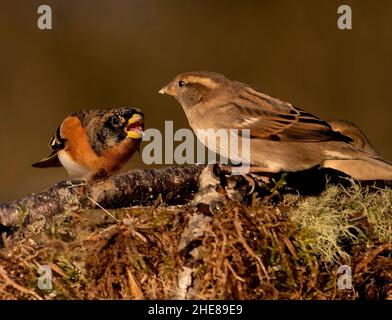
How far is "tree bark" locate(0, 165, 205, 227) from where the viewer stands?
2.36 metres

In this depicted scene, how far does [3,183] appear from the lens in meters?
5.72

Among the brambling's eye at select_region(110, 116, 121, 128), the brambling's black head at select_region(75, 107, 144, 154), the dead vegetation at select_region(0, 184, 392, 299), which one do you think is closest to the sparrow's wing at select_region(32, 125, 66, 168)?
the brambling's black head at select_region(75, 107, 144, 154)

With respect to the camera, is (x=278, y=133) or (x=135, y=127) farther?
(x=135, y=127)

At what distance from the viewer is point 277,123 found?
3244 mm

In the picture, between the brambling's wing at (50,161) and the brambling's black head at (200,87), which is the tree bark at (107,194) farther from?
the brambling's wing at (50,161)

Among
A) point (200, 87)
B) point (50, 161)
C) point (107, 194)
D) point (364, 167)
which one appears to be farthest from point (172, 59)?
point (107, 194)

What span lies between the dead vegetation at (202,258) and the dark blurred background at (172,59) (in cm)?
373

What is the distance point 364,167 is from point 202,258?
1.39 meters

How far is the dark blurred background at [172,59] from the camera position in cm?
598

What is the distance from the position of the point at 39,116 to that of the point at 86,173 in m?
2.21

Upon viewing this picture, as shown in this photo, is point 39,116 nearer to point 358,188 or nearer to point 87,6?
point 87,6

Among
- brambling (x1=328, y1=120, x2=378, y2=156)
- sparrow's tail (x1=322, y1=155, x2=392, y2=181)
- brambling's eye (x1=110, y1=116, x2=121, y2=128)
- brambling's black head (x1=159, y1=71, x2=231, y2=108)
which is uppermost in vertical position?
brambling's black head (x1=159, y1=71, x2=231, y2=108)

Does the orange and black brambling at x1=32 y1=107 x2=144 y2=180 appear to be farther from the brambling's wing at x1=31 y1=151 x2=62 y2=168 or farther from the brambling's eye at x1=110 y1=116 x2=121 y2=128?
the brambling's wing at x1=31 y1=151 x2=62 y2=168

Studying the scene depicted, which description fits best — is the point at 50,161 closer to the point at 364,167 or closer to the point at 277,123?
the point at 277,123
